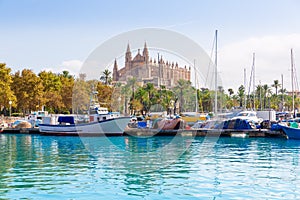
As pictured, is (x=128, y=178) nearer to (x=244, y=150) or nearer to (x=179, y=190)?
(x=179, y=190)

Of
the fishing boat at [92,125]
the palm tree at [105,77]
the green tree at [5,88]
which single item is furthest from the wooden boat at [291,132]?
the palm tree at [105,77]

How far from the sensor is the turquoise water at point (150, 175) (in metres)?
16.0

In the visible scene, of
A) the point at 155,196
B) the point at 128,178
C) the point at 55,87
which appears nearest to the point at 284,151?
the point at 128,178

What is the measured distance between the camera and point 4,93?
211ft

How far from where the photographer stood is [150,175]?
19797 millimetres

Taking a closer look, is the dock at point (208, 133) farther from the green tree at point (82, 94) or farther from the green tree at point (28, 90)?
the green tree at point (28, 90)

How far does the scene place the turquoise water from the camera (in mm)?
15977

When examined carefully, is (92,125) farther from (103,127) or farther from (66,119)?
(66,119)

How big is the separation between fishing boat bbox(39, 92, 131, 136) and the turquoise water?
1787 centimetres

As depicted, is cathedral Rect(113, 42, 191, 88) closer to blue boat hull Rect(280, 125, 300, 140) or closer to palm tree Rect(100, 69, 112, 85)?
palm tree Rect(100, 69, 112, 85)

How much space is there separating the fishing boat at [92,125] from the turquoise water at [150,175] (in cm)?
1787

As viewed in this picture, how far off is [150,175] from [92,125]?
29015mm

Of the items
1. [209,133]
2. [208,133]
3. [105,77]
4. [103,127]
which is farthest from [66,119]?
[105,77]

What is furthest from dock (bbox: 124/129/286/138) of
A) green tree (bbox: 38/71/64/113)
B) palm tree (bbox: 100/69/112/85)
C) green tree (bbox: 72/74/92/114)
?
palm tree (bbox: 100/69/112/85)
